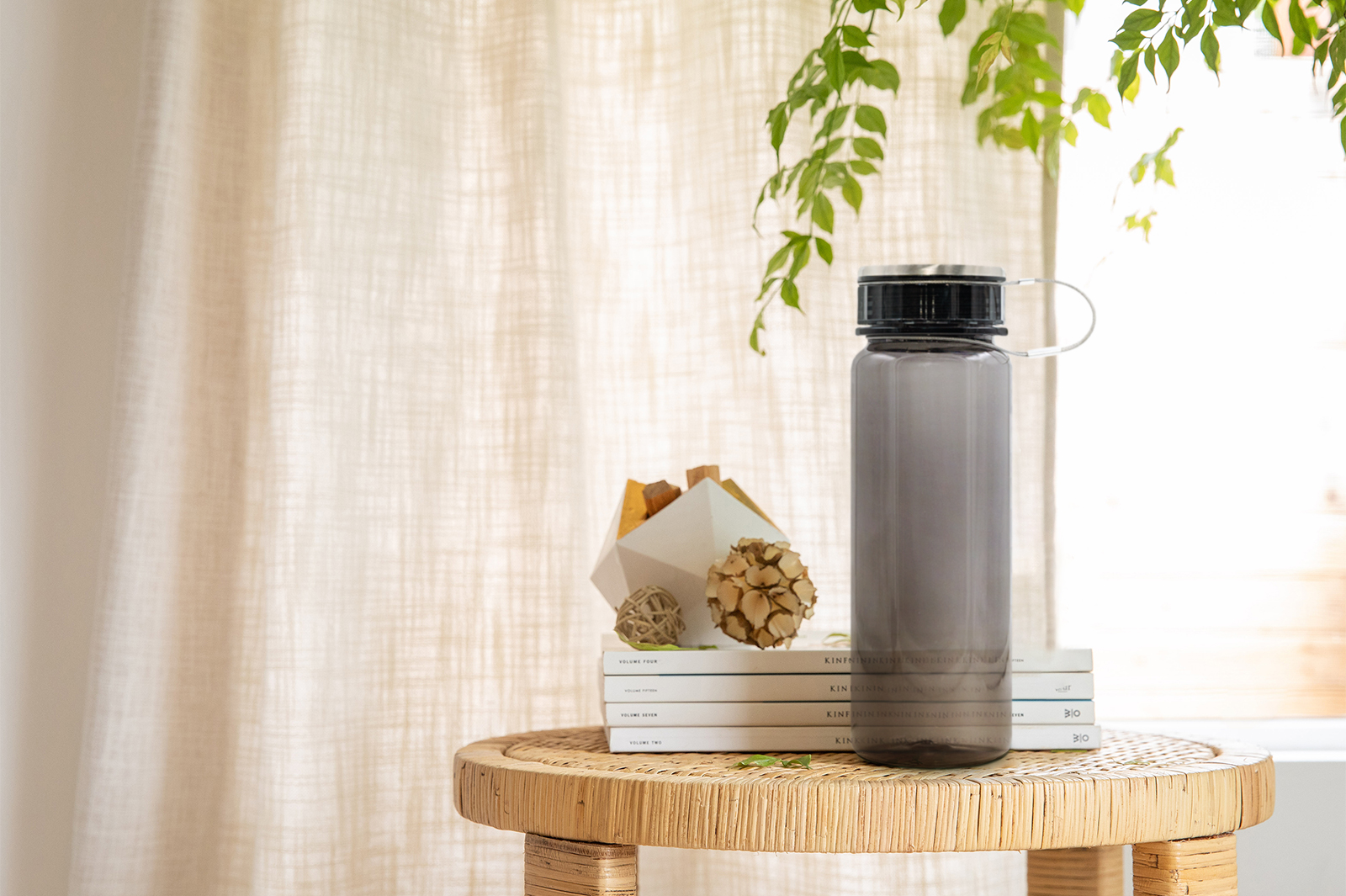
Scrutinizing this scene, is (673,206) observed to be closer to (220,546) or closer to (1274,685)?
(220,546)

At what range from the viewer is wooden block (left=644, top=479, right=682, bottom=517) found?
79 cm

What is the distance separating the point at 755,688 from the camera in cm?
66

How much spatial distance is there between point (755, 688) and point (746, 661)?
2cm

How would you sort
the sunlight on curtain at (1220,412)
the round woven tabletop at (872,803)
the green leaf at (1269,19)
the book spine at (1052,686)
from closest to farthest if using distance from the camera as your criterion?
the round woven tabletop at (872,803) → the book spine at (1052,686) → the green leaf at (1269,19) → the sunlight on curtain at (1220,412)

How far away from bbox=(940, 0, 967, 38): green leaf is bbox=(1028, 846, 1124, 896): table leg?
0.59 m

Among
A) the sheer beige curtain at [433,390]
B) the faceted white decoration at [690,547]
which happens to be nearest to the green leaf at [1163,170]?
the sheer beige curtain at [433,390]

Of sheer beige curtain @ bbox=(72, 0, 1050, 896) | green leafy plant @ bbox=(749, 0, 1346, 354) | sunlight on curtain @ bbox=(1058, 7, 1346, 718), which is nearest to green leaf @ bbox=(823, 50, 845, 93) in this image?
green leafy plant @ bbox=(749, 0, 1346, 354)

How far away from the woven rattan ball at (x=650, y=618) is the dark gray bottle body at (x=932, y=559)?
16cm

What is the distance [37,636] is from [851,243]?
85cm

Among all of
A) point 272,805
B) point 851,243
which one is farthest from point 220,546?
point 851,243

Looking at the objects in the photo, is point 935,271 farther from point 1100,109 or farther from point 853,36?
point 1100,109

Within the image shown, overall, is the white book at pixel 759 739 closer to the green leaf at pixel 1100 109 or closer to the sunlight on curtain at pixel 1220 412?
the green leaf at pixel 1100 109

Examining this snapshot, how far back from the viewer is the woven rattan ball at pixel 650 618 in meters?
0.73

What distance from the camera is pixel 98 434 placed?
106 cm
